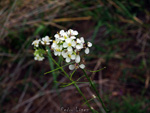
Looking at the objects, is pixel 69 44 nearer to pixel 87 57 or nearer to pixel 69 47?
pixel 69 47

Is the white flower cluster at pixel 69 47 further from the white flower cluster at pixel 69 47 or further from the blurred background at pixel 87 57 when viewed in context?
the blurred background at pixel 87 57

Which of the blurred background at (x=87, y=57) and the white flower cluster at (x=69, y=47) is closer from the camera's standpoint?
the white flower cluster at (x=69, y=47)

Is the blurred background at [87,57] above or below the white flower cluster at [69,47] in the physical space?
below

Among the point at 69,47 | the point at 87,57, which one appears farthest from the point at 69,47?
the point at 87,57

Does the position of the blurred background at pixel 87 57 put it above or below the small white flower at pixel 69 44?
below

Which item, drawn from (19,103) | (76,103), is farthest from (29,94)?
(76,103)

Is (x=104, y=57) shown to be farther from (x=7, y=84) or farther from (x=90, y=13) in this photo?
(x=7, y=84)

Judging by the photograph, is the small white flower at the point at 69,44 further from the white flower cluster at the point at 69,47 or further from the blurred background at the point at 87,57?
the blurred background at the point at 87,57

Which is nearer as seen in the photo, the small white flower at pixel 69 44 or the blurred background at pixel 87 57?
the small white flower at pixel 69 44

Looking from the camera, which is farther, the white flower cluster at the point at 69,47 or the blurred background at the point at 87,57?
the blurred background at the point at 87,57

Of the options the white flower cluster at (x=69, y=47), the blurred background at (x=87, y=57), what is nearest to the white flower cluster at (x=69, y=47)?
the white flower cluster at (x=69, y=47)
